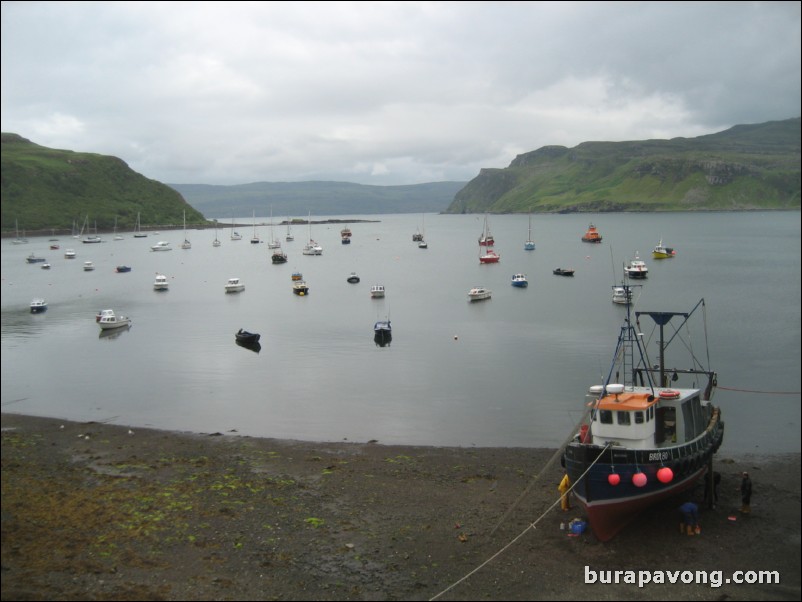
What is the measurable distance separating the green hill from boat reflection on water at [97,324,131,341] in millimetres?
11622

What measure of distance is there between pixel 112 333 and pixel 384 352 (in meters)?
27.5

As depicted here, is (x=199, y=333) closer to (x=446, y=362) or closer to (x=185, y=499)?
(x=446, y=362)

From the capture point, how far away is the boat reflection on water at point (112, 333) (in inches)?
2229

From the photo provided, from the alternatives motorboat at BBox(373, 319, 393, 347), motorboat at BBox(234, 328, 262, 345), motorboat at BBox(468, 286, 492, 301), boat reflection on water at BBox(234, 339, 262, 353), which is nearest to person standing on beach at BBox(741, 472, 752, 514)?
motorboat at BBox(373, 319, 393, 347)

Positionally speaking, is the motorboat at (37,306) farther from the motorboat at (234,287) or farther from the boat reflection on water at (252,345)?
the motorboat at (234,287)

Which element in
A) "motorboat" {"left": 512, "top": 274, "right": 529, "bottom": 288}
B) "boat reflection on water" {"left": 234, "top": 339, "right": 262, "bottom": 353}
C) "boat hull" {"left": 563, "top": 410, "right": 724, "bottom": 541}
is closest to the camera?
"boat hull" {"left": 563, "top": 410, "right": 724, "bottom": 541}

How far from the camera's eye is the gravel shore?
15164 mm

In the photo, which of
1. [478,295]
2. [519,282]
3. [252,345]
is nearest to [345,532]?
[252,345]

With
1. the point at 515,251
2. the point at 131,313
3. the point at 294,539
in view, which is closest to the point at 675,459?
the point at 294,539

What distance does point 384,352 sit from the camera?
50.0 meters

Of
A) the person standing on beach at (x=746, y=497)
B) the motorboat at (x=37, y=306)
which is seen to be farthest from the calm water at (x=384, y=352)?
the person standing on beach at (x=746, y=497)

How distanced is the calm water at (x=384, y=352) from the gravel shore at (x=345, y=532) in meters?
4.28

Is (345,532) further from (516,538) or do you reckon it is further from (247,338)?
(247,338)

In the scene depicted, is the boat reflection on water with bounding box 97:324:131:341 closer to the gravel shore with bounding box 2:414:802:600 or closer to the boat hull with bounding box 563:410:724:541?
the gravel shore with bounding box 2:414:802:600
